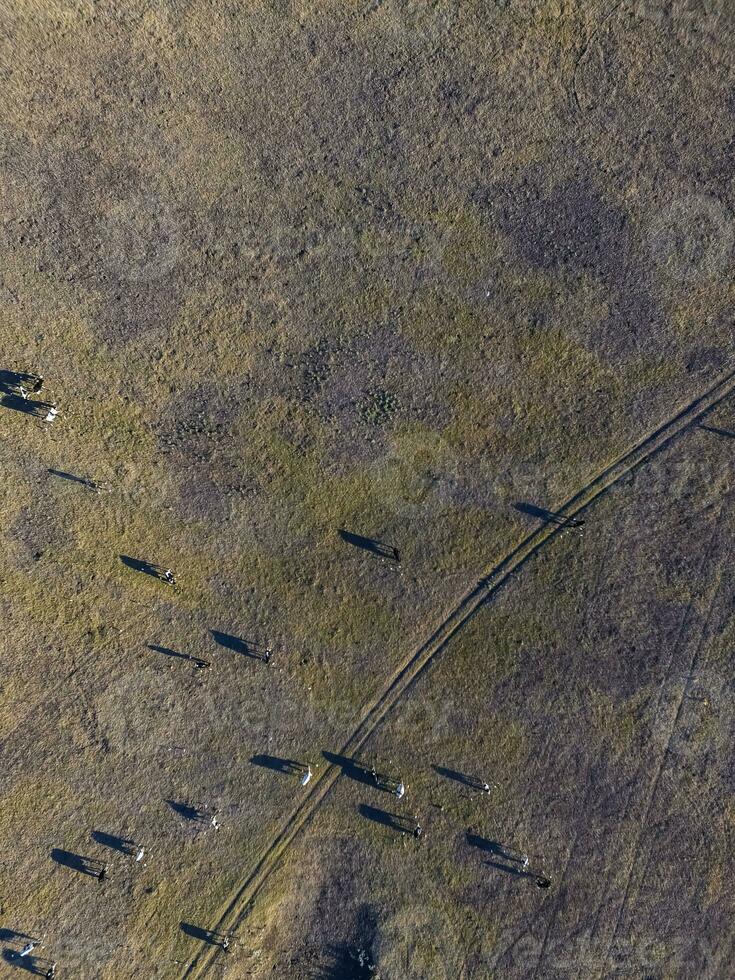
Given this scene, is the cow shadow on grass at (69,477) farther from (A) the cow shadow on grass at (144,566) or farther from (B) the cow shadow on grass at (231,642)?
(B) the cow shadow on grass at (231,642)

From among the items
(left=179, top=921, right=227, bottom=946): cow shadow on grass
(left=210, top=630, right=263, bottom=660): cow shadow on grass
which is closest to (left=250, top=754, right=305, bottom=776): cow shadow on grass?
(left=210, top=630, right=263, bottom=660): cow shadow on grass

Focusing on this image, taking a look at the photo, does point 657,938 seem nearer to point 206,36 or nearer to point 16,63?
A: point 206,36

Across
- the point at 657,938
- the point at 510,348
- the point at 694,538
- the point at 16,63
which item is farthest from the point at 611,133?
the point at 657,938

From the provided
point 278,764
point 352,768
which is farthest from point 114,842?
point 352,768

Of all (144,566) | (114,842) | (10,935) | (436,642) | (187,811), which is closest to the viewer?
(10,935)

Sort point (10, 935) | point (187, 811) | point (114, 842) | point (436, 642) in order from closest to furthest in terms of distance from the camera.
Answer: point (10, 935) < point (114, 842) < point (187, 811) < point (436, 642)

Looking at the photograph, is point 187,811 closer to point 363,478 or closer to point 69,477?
point 69,477

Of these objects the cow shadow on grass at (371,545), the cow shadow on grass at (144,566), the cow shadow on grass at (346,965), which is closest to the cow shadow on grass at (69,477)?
the cow shadow on grass at (144,566)
